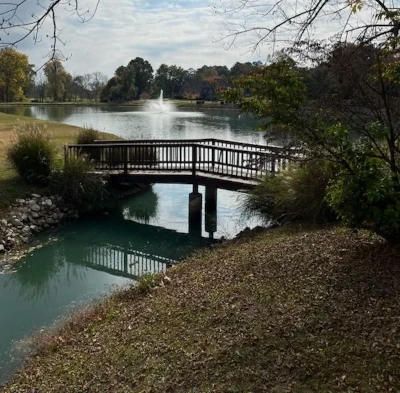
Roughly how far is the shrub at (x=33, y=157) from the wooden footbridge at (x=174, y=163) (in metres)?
0.50

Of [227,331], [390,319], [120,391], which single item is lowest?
[120,391]

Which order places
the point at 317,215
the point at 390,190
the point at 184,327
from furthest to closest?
the point at 317,215 → the point at 390,190 → the point at 184,327

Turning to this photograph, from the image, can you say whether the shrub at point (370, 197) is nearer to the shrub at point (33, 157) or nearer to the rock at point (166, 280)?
the rock at point (166, 280)

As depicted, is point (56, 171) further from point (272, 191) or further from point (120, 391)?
point (120, 391)

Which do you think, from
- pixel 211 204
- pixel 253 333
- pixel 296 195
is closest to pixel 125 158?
pixel 211 204

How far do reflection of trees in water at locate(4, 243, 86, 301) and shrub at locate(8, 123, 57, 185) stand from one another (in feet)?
9.00

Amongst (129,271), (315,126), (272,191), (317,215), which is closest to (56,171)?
(129,271)

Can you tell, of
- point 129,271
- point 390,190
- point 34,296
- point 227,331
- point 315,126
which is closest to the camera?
point 227,331

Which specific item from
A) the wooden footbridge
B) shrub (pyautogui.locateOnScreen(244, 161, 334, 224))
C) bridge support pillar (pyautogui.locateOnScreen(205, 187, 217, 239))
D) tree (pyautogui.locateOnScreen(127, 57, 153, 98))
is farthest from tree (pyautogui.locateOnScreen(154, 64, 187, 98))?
shrub (pyautogui.locateOnScreen(244, 161, 334, 224))

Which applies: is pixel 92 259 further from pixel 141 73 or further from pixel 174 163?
pixel 141 73

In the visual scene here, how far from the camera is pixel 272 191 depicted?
30.9 feet

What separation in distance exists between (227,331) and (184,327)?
52cm

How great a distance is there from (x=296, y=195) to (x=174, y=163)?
200 inches

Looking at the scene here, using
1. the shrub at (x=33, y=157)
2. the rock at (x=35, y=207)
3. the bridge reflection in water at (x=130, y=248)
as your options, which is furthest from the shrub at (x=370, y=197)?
the shrub at (x=33, y=157)
